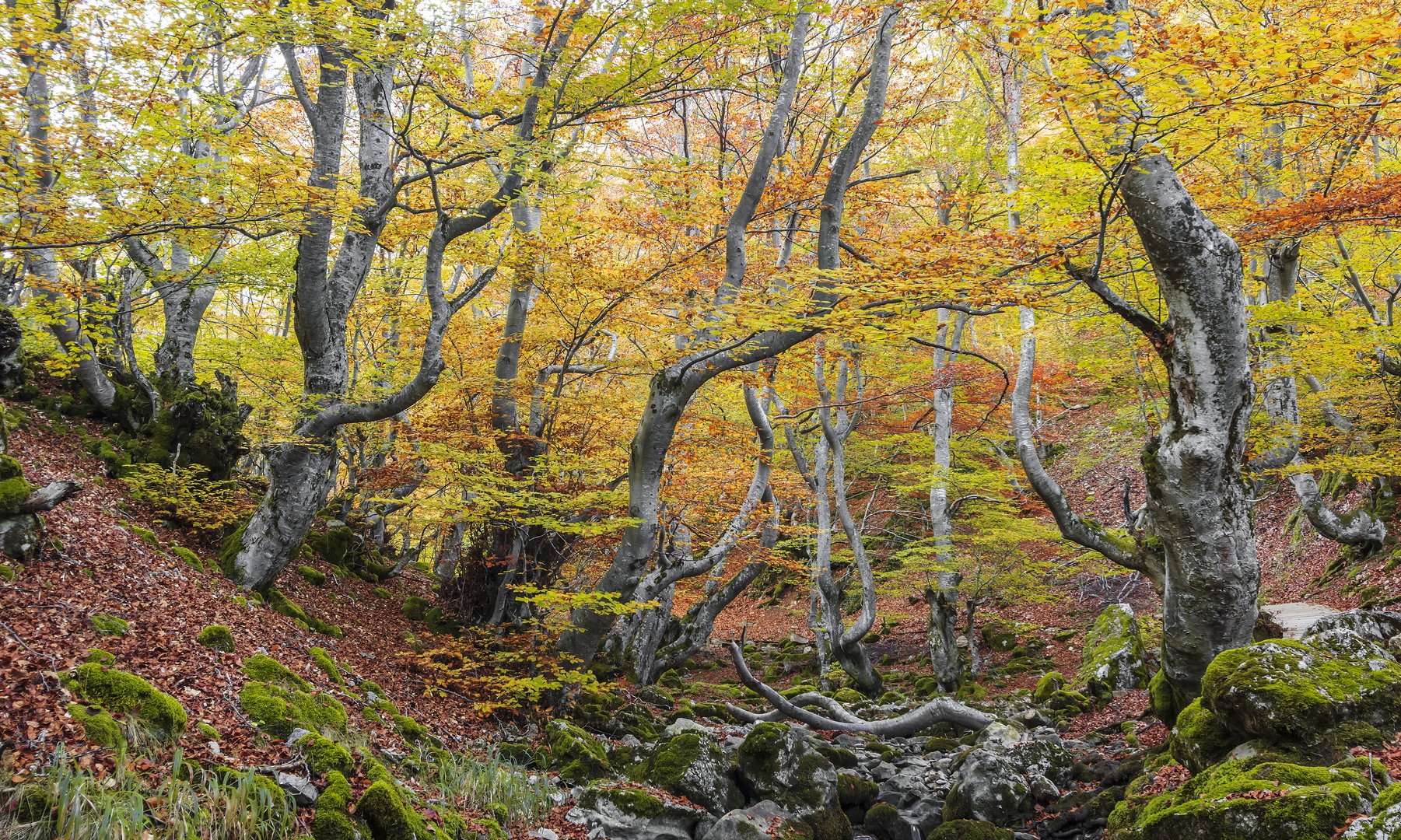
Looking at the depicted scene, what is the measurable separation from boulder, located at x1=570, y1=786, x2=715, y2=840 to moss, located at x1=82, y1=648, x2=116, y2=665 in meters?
3.27

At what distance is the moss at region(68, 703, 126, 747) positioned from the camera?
11.2ft

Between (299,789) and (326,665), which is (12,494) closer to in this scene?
(326,665)

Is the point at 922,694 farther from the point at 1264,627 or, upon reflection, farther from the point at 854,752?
the point at 1264,627

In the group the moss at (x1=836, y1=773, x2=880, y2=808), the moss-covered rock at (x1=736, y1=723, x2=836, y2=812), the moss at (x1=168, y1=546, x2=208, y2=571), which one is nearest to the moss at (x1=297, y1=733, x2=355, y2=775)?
the moss at (x1=168, y1=546, x2=208, y2=571)

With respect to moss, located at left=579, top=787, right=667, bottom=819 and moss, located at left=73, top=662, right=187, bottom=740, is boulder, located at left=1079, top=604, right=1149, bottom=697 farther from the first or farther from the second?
moss, located at left=73, top=662, right=187, bottom=740

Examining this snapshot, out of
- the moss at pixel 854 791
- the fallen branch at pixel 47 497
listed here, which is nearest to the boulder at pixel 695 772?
the moss at pixel 854 791

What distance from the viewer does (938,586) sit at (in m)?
11.2

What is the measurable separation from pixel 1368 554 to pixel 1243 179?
18.6 feet

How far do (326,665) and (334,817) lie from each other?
2.88m

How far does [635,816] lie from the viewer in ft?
19.2

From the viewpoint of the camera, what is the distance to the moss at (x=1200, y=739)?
4.74 m

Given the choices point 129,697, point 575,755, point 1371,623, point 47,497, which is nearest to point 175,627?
point 47,497

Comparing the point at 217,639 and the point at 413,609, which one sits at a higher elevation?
the point at 217,639

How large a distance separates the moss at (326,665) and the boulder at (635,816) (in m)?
2.29
